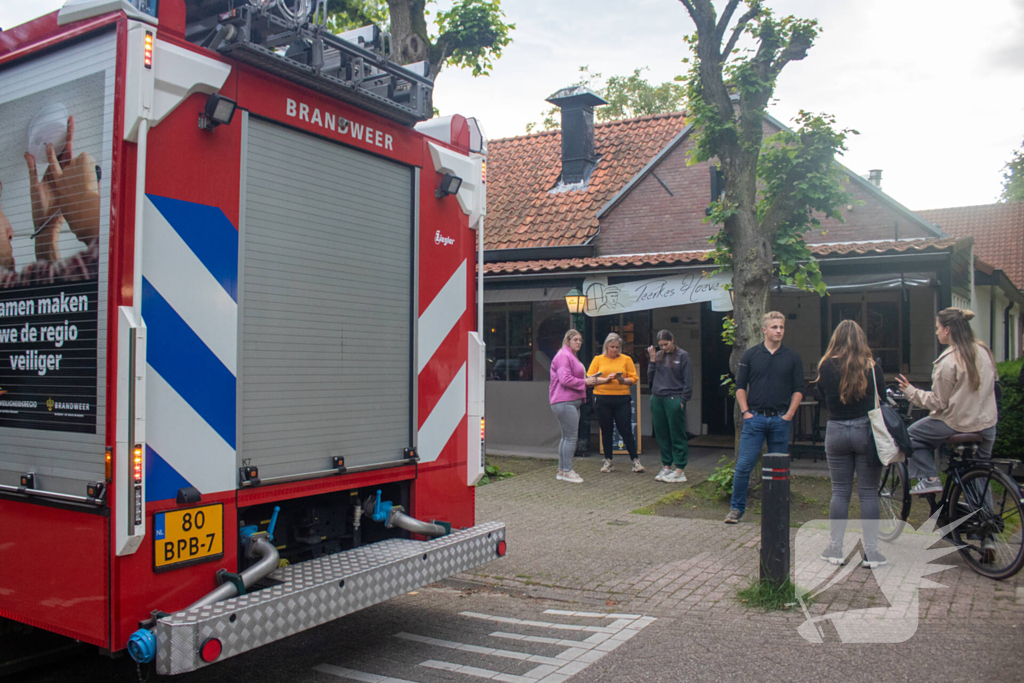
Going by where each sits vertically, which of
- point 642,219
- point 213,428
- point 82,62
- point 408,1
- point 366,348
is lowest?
point 213,428

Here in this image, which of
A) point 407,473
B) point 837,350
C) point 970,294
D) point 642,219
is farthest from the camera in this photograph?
point 642,219

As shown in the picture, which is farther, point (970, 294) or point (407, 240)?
point (970, 294)

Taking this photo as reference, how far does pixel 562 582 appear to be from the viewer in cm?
592

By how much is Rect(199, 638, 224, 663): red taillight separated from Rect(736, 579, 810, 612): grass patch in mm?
3343

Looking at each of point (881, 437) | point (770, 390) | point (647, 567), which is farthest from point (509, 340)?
point (881, 437)

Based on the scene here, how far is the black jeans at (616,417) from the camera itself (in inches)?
406

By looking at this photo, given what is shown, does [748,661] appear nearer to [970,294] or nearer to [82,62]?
[82,62]

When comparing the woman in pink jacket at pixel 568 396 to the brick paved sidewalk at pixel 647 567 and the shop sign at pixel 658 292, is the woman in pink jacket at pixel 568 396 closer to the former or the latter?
the brick paved sidewalk at pixel 647 567

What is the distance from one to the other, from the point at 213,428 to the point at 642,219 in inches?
444

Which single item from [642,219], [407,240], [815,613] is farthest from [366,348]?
[642,219]

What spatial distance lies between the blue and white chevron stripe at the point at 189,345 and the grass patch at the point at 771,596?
334 cm

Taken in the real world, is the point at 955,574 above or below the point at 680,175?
below

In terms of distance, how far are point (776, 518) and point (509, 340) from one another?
862 centimetres

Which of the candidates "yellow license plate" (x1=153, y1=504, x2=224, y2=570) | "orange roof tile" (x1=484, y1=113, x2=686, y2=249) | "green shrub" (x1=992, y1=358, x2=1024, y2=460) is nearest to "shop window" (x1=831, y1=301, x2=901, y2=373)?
"green shrub" (x1=992, y1=358, x2=1024, y2=460)
